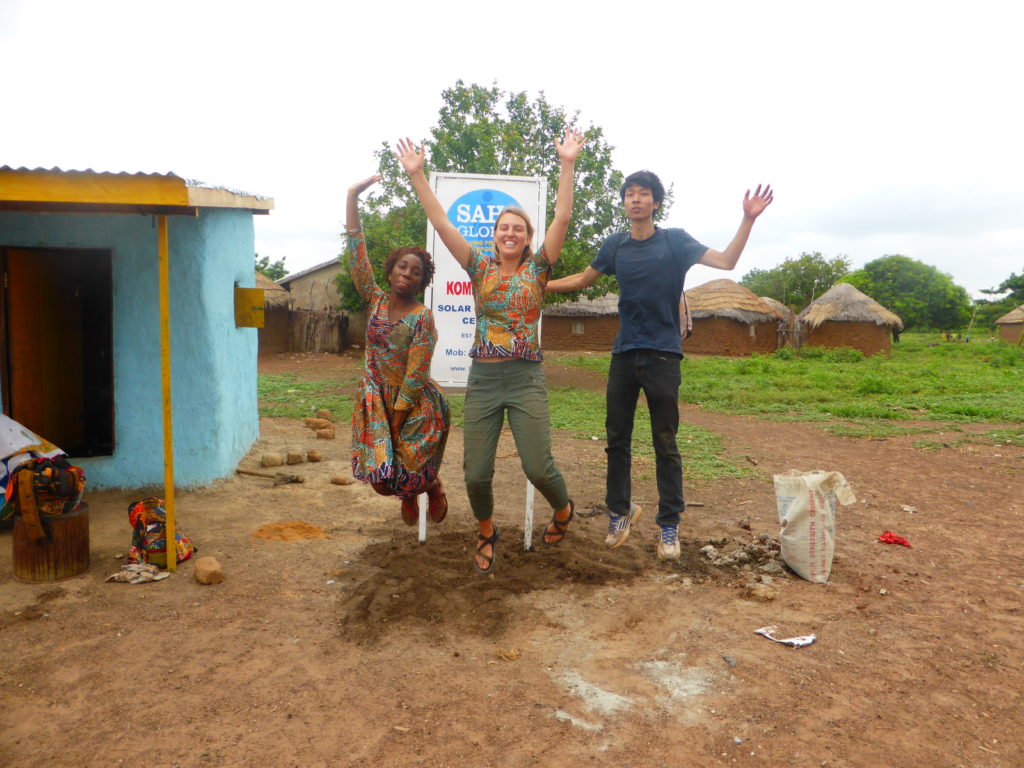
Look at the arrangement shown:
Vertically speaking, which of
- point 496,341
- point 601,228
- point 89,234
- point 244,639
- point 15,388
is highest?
point 601,228

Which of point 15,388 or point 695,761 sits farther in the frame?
point 15,388

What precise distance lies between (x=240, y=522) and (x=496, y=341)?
259cm

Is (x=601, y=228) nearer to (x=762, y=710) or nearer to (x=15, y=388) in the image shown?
(x=15, y=388)

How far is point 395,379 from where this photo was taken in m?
3.85

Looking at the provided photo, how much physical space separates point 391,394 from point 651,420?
4.83ft

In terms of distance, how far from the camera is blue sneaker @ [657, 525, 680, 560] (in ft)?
13.5

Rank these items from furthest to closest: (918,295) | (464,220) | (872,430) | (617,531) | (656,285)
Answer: (918,295) → (872,430) → (464,220) → (617,531) → (656,285)

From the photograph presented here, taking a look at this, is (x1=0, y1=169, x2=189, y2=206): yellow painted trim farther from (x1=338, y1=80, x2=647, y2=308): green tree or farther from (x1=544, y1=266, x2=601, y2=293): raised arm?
(x1=338, y1=80, x2=647, y2=308): green tree

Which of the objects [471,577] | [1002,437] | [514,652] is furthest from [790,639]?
[1002,437]

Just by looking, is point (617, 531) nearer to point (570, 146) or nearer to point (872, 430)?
point (570, 146)

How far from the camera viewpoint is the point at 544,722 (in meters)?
2.53

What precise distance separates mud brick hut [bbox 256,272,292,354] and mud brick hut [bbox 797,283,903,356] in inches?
763

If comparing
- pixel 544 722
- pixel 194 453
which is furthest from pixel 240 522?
pixel 544 722

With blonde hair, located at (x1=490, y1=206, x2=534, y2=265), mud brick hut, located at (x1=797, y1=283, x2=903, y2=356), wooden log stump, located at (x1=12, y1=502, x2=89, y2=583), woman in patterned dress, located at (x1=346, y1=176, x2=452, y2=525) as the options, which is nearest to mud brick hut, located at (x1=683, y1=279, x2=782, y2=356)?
mud brick hut, located at (x1=797, y1=283, x2=903, y2=356)
